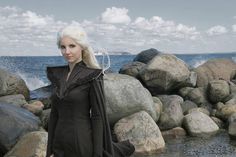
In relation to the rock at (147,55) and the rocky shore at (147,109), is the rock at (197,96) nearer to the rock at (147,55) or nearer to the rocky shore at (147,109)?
the rocky shore at (147,109)

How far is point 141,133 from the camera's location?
10.9 metres

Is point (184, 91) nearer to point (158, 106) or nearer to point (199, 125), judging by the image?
point (158, 106)

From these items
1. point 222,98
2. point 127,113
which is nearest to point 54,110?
point 127,113

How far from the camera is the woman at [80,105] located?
12.7 feet

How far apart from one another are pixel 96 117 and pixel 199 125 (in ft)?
30.4

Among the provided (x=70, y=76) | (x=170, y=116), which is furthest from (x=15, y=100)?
(x=70, y=76)

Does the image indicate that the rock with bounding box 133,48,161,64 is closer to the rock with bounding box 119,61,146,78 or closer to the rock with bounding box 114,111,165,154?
the rock with bounding box 119,61,146,78

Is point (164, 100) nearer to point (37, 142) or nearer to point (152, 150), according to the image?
point (152, 150)

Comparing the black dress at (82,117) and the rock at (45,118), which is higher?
the black dress at (82,117)

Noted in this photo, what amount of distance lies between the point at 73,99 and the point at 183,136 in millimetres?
9111

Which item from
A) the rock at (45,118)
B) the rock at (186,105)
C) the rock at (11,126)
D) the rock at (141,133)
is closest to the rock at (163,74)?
the rock at (186,105)

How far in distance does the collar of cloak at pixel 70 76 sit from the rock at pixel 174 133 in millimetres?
8685

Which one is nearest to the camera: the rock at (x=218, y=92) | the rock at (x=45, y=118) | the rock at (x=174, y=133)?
the rock at (x=45, y=118)

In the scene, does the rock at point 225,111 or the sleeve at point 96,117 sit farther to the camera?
the rock at point 225,111
